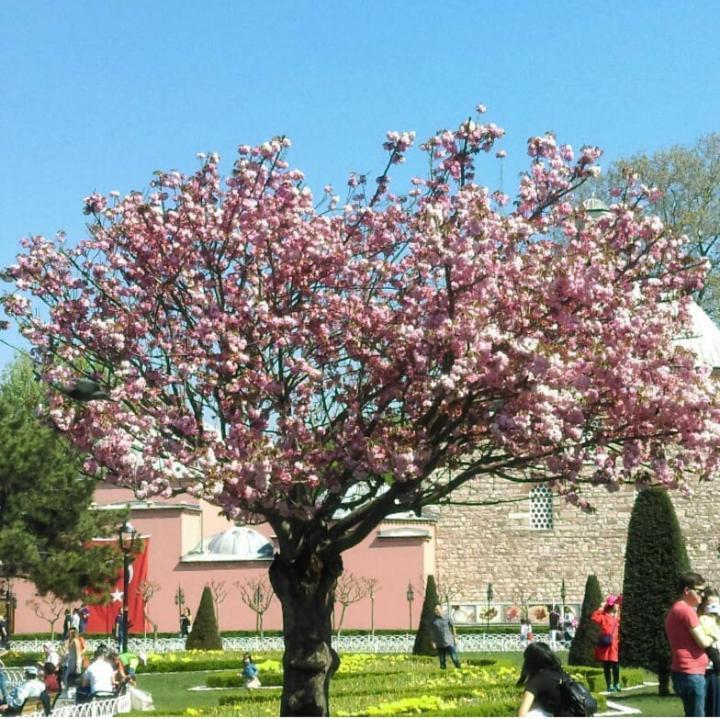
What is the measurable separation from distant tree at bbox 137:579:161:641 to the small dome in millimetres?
2101

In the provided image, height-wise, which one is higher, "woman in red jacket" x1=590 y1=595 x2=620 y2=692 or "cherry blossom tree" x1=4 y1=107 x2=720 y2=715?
"cherry blossom tree" x1=4 y1=107 x2=720 y2=715

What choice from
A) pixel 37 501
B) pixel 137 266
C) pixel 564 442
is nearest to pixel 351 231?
pixel 137 266

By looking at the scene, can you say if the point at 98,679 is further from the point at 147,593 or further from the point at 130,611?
the point at 130,611

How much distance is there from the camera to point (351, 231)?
12539 mm

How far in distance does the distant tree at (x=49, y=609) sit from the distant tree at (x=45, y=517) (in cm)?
642

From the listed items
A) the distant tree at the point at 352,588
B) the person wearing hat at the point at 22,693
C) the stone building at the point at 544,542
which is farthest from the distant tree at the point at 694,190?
the person wearing hat at the point at 22,693

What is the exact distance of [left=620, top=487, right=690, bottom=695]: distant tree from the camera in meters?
19.4

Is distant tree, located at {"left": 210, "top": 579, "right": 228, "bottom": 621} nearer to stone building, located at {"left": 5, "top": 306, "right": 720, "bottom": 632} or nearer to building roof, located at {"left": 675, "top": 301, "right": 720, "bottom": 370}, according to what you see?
stone building, located at {"left": 5, "top": 306, "right": 720, "bottom": 632}

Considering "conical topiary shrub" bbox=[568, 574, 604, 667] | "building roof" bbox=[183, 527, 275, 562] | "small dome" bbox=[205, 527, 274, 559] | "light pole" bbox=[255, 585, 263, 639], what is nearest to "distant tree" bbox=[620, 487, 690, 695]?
"conical topiary shrub" bbox=[568, 574, 604, 667]

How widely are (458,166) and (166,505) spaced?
85.1 ft

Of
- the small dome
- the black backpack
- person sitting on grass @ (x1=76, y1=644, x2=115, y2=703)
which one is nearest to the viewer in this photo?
the black backpack

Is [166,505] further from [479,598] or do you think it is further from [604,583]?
[604,583]

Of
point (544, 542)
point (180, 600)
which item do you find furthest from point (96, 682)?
point (544, 542)

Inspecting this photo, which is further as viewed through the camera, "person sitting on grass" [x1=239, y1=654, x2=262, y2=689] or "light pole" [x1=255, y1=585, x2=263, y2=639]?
"light pole" [x1=255, y1=585, x2=263, y2=639]
